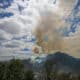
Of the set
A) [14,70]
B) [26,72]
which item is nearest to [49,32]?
[26,72]

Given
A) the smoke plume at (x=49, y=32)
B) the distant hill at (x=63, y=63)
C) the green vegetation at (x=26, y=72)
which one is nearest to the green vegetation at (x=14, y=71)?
the green vegetation at (x=26, y=72)

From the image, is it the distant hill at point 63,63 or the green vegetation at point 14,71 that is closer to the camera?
the green vegetation at point 14,71

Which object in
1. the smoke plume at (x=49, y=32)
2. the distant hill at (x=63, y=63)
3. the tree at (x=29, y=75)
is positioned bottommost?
the tree at (x=29, y=75)

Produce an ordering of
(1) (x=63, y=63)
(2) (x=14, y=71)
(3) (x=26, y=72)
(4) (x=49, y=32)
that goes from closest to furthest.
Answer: (2) (x=14, y=71), (3) (x=26, y=72), (1) (x=63, y=63), (4) (x=49, y=32)

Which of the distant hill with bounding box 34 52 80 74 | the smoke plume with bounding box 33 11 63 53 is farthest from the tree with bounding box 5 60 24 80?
the smoke plume with bounding box 33 11 63 53

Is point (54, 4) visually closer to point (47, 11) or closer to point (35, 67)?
point (47, 11)

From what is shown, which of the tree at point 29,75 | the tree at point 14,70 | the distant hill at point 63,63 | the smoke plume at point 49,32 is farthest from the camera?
the smoke plume at point 49,32

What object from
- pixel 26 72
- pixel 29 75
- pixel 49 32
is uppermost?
pixel 49 32

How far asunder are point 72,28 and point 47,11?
921mm

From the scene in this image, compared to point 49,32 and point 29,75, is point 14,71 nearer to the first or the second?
point 29,75

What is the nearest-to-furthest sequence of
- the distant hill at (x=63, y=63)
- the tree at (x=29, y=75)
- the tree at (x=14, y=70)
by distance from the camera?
the tree at (x=14, y=70) → the tree at (x=29, y=75) → the distant hill at (x=63, y=63)

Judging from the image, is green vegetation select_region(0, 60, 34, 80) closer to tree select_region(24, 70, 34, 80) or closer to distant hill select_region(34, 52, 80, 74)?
tree select_region(24, 70, 34, 80)

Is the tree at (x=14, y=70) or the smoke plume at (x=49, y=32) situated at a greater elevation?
the smoke plume at (x=49, y=32)

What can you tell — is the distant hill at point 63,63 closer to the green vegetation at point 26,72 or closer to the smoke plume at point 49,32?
the green vegetation at point 26,72
